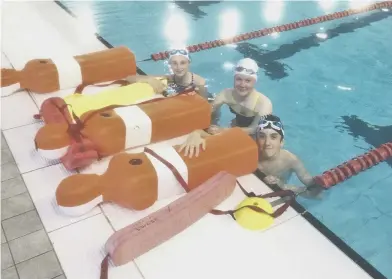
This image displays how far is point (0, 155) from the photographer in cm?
350

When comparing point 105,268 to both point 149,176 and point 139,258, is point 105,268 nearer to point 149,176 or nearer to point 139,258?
point 139,258

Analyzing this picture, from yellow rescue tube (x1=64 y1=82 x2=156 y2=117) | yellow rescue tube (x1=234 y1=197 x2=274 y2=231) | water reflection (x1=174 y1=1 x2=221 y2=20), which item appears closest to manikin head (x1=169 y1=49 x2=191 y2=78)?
yellow rescue tube (x1=64 y1=82 x2=156 y2=117)

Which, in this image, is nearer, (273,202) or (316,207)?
(273,202)

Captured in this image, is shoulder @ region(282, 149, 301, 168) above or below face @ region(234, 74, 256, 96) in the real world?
below

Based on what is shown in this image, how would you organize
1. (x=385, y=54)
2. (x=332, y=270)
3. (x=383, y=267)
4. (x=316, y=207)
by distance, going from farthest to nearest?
(x=385, y=54) → (x=316, y=207) → (x=383, y=267) → (x=332, y=270)

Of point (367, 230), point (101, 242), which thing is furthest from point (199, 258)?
point (367, 230)

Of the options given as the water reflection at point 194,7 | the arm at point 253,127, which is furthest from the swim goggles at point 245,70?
the water reflection at point 194,7

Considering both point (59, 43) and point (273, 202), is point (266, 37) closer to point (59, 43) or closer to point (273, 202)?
point (59, 43)

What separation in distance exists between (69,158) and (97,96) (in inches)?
38.0

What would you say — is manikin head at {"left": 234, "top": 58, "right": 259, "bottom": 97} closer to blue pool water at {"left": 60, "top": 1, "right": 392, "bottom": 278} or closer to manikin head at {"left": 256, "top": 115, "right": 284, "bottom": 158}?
manikin head at {"left": 256, "top": 115, "right": 284, "bottom": 158}

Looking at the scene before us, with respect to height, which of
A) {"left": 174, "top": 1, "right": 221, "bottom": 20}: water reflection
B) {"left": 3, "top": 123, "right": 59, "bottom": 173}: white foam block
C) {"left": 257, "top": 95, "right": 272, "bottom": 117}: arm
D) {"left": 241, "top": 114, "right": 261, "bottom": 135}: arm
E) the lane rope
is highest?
{"left": 257, "top": 95, "right": 272, "bottom": 117}: arm

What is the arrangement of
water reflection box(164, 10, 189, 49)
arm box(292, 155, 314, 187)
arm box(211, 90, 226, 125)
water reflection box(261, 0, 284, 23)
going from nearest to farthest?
arm box(292, 155, 314, 187)
arm box(211, 90, 226, 125)
water reflection box(164, 10, 189, 49)
water reflection box(261, 0, 284, 23)

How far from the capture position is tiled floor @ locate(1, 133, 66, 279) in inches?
102

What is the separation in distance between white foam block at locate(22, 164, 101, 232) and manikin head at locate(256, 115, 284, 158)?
144cm
